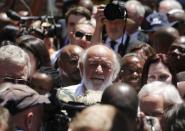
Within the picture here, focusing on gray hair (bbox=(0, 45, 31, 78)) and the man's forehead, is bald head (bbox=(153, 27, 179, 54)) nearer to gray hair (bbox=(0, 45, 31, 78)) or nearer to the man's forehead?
the man's forehead

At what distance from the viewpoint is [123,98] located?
3.63 metres

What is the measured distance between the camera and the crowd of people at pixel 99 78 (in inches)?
141

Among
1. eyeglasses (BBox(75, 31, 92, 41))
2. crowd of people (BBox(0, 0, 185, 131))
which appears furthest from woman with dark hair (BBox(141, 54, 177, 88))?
eyeglasses (BBox(75, 31, 92, 41))

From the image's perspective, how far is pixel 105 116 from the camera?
10.2 ft

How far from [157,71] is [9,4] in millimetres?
4515

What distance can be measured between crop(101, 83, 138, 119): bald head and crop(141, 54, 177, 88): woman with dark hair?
6.21 ft

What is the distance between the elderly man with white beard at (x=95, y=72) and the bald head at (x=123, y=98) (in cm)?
150

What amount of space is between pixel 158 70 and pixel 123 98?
2.07 meters

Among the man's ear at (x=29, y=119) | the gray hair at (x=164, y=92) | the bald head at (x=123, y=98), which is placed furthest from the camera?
the gray hair at (x=164, y=92)

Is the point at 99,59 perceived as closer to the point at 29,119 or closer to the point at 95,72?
the point at 95,72

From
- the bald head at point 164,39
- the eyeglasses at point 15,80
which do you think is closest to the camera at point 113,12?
the bald head at point 164,39

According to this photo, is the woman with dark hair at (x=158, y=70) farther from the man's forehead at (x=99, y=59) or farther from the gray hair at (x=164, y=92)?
the gray hair at (x=164, y=92)

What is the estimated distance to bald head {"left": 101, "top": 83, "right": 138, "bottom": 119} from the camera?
354 cm

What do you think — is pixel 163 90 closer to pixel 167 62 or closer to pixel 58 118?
pixel 58 118
